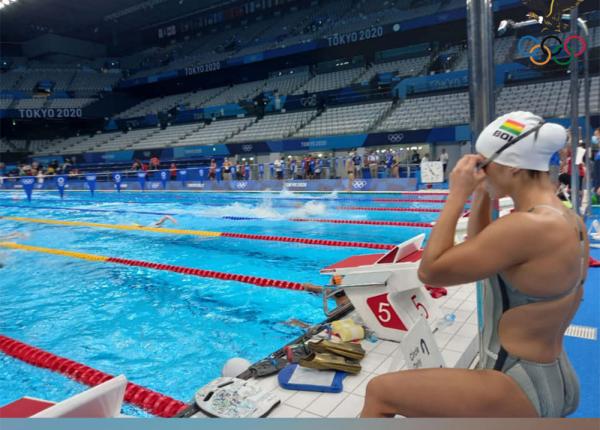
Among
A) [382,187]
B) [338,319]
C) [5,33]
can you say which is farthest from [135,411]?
[5,33]

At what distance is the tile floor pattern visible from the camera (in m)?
2.26

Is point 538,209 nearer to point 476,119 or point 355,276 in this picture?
point 476,119

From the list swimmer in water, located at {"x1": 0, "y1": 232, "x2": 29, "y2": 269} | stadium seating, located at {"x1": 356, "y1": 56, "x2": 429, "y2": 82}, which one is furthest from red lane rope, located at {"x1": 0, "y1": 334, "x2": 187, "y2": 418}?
stadium seating, located at {"x1": 356, "y1": 56, "x2": 429, "y2": 82}

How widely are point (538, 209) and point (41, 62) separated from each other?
3979 cm

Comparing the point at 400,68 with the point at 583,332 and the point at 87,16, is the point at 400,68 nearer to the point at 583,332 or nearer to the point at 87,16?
the point at 87,16

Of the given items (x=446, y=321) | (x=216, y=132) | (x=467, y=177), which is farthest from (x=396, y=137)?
(x=467, y=177)

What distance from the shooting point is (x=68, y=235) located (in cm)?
890

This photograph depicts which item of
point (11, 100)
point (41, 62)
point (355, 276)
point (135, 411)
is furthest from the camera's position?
point (41, 62)

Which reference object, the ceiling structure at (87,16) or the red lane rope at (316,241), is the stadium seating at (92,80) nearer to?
the ceiling structure at (87,16)

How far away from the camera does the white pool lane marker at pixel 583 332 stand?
2.97 m

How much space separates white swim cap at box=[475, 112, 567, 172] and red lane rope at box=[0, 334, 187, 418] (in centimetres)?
225

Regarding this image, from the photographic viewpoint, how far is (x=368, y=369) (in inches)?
105

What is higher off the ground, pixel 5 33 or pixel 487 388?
pixel 5 33

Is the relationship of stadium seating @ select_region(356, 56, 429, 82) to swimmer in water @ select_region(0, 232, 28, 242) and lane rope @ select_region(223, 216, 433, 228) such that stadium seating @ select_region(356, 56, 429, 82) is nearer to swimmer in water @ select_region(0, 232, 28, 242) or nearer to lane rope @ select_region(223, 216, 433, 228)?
lane rope @ select_region(223, 216, 433, 228)
